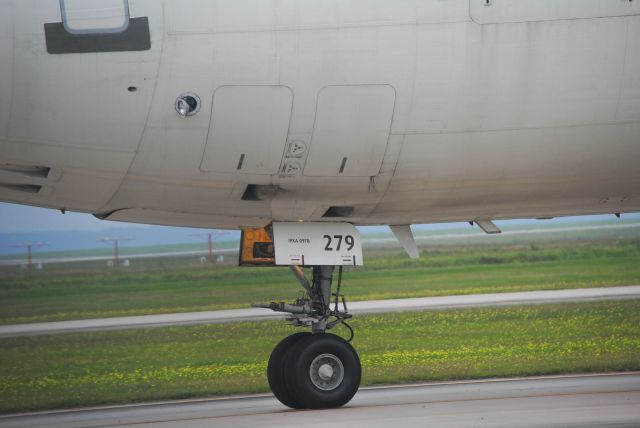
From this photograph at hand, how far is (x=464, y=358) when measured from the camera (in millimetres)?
22250

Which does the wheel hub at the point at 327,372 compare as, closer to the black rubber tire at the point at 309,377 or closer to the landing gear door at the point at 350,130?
the black rubber tire at the point at 309,377

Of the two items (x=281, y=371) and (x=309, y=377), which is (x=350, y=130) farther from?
(x=281, y=371)

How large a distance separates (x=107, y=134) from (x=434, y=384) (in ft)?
28.0

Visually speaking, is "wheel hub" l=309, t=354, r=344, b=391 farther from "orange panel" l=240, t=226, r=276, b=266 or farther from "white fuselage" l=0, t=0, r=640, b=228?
"white fuselage" l=0, t=0, r=640, b=228

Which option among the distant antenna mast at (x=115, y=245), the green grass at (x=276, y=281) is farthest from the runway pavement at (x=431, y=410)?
the distant antenna mast at (x=115, y=245)

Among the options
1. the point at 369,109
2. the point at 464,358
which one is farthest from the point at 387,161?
the point at 464,358

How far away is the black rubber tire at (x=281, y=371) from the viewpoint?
13727 millimetres

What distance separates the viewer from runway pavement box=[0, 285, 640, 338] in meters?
27.7

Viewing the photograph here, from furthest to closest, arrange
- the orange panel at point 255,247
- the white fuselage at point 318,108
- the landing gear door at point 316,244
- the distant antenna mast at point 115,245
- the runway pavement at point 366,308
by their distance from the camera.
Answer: the distant antenna mast at point 115,245 → the runway pavement at point 366,308 → the orange panel at point 255,247 → the landing gear door at point 316,244 → the white fuselage at point 318,108

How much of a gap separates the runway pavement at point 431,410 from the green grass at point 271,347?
1.72 metres

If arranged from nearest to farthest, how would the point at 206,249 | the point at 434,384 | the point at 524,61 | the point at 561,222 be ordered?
1. the point at 524,61
2. the point at 434,384
3. the point at 206,249
4. the point at 561,222

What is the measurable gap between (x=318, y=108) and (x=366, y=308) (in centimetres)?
1853

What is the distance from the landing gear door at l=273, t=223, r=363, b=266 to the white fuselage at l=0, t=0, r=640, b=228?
0.72 ft

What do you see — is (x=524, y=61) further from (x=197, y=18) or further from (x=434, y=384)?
(x=434, y=384)
